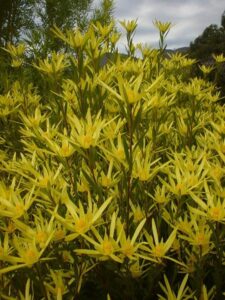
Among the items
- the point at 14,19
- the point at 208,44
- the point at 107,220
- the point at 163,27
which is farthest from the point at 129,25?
the point at 208,44

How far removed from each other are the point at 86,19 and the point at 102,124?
3733 millimetres

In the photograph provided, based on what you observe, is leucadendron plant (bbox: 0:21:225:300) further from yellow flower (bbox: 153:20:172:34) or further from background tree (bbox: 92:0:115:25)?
background tree (bbox: 92:0:115:25)

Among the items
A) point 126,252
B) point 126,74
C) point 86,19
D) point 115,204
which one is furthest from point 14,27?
point 126,252

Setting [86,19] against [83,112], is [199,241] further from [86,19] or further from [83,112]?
[86,19]

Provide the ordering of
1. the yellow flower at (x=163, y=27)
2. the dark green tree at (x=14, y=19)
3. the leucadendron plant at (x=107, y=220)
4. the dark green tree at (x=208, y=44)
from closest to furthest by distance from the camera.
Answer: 1. the leucadendron plant at (x=107, y=220)
2. the yellow flower at (x=163, y=27)
3. the dark green tree at (x=14, y=19)
4. the dark green tree at (x=208, y=44)

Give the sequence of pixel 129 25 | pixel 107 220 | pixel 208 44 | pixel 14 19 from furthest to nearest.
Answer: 1. pixel 208 44
2. pixel 14 19
3. pixel 129 25
4. pixel 107 220

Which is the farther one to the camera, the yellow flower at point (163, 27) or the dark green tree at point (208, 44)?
the dark green tree at point (208, 44)

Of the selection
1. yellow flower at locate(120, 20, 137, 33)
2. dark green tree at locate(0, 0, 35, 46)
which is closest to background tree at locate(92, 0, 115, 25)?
dark green tree at locate(0, 0, 35, 46)

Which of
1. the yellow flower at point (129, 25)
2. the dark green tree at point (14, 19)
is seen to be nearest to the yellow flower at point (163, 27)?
the yellow flower at point (129, 25)

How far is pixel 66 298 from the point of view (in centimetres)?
108

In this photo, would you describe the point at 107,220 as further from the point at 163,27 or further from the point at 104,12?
the point at 104,12

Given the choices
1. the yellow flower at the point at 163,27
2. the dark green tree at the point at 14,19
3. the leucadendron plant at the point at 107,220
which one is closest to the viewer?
the leucadendron plant at the point at 107,220

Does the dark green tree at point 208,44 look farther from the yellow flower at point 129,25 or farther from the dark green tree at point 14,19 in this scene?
the yellow flower at point 129,25

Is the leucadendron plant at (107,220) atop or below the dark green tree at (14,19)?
below
